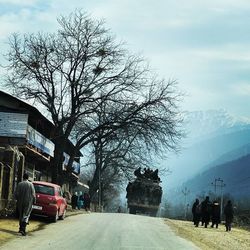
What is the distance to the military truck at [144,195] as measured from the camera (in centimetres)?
5100

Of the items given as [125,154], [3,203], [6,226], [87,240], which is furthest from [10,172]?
[125,154]

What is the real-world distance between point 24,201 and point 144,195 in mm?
34295

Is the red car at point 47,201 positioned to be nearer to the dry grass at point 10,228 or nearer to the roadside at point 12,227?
the roadside at point 12,227

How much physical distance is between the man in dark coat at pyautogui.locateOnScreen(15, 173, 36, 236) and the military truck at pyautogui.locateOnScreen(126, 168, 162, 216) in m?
33.9

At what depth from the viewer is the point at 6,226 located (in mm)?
18781

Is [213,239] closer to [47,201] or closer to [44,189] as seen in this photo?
[47,201]

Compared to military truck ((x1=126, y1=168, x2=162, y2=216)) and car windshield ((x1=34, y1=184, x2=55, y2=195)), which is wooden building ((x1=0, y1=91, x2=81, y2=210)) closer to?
car windshield ((x1=34, y1=184, x2=55, y2=195))

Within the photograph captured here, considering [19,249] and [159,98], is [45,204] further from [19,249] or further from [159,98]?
[159,98]

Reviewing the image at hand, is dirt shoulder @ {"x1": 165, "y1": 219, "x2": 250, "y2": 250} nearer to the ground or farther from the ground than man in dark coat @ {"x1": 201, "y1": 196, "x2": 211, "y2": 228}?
nearer to the ground

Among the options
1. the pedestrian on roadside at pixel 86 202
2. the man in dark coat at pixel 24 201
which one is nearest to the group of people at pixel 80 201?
the pedestrian on roadside at pixel 86 202

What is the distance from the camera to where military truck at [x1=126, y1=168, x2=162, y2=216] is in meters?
51.0

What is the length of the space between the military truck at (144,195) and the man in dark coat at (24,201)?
33.9 meters

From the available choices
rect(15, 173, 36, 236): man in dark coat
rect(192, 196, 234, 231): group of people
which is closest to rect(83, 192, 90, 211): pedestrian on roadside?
rect(192, 196, 234, 231): group of people

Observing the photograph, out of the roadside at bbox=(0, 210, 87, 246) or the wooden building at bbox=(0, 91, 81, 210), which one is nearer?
the roadside at bbox=(0, 210, 87, 246)
